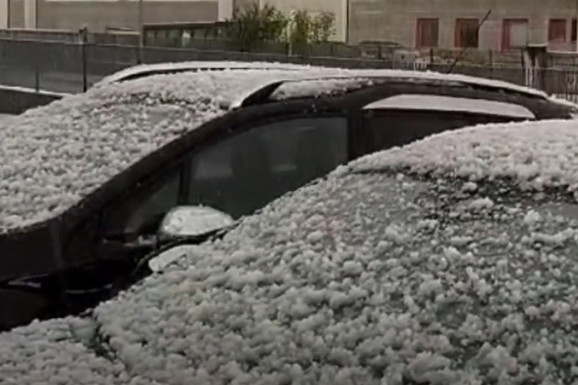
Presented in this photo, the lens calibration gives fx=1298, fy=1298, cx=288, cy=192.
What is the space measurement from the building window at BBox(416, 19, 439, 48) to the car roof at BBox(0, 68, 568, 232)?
35527mm

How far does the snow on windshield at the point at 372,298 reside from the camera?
106 inches

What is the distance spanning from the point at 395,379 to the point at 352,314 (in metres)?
0.29

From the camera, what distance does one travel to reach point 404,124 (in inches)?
222

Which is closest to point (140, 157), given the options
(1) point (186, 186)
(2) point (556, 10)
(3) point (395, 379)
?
(1) point (186, 186)

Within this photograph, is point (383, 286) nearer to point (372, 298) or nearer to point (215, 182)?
point (372, 298)

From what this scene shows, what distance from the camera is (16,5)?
48.8 metres

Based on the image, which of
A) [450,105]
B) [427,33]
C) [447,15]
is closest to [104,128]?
[450,105]

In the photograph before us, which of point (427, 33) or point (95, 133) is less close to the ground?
point (427, 33)

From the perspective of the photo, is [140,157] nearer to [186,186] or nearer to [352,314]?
[186,186]

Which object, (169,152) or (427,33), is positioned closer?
(169,152)

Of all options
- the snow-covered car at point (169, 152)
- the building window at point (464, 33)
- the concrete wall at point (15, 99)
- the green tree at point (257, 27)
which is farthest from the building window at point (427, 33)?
the snow-covered car at point (169, 152)

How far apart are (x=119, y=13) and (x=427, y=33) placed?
1181 centimetres

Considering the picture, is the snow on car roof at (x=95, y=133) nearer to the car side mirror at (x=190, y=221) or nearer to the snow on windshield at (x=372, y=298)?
the car side mirror at (x=190, y=221)

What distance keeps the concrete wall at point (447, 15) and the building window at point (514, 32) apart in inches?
5.0
